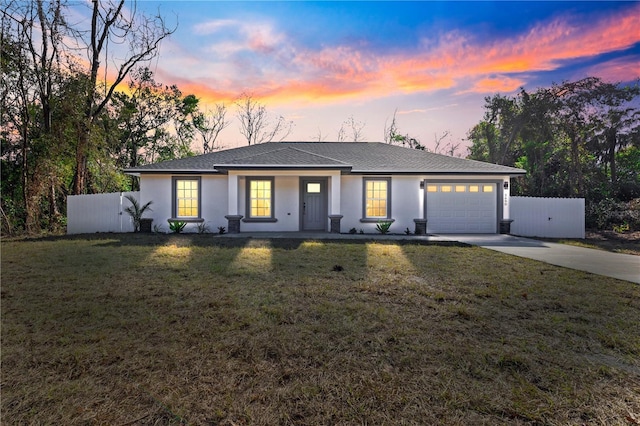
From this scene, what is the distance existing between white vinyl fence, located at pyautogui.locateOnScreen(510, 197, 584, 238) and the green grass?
29.1 ft

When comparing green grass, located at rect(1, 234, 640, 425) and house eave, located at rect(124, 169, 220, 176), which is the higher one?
house eave, located at rect(124, 169, 220, 176)

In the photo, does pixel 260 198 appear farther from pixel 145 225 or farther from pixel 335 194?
pixel 145 225

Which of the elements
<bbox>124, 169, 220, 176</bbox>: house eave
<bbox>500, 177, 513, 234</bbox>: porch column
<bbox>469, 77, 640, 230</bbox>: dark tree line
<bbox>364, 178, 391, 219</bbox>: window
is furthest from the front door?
<bbox>469, 77, 640, 230</bbox>: dark tree line

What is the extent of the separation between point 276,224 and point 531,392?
12.7 meters

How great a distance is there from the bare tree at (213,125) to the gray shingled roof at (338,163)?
14980mm

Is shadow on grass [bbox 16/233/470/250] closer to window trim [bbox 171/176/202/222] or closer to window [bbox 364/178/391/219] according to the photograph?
window trim [bbox 171/176/202/222]

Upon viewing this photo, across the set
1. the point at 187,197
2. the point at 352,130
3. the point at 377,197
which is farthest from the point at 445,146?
the point at 187,197

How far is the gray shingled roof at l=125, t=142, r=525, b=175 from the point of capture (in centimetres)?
1354

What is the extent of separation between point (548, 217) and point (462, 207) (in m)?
3.68

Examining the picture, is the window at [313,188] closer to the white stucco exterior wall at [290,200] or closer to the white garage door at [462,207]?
the white stucco exterior wall at [290,200]

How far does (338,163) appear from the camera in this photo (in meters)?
13.6

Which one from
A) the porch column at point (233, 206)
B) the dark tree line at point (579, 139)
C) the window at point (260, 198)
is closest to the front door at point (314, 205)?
the window at point (260, 198)

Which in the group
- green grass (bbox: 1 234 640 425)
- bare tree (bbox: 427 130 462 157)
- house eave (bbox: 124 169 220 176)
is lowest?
green grass (bbox: 1 234 640 425)

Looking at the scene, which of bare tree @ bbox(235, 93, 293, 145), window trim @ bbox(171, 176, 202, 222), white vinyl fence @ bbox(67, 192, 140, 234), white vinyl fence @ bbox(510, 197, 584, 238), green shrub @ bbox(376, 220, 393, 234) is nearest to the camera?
white vinyl fence @ bbox(510, 197, 584, 238)
